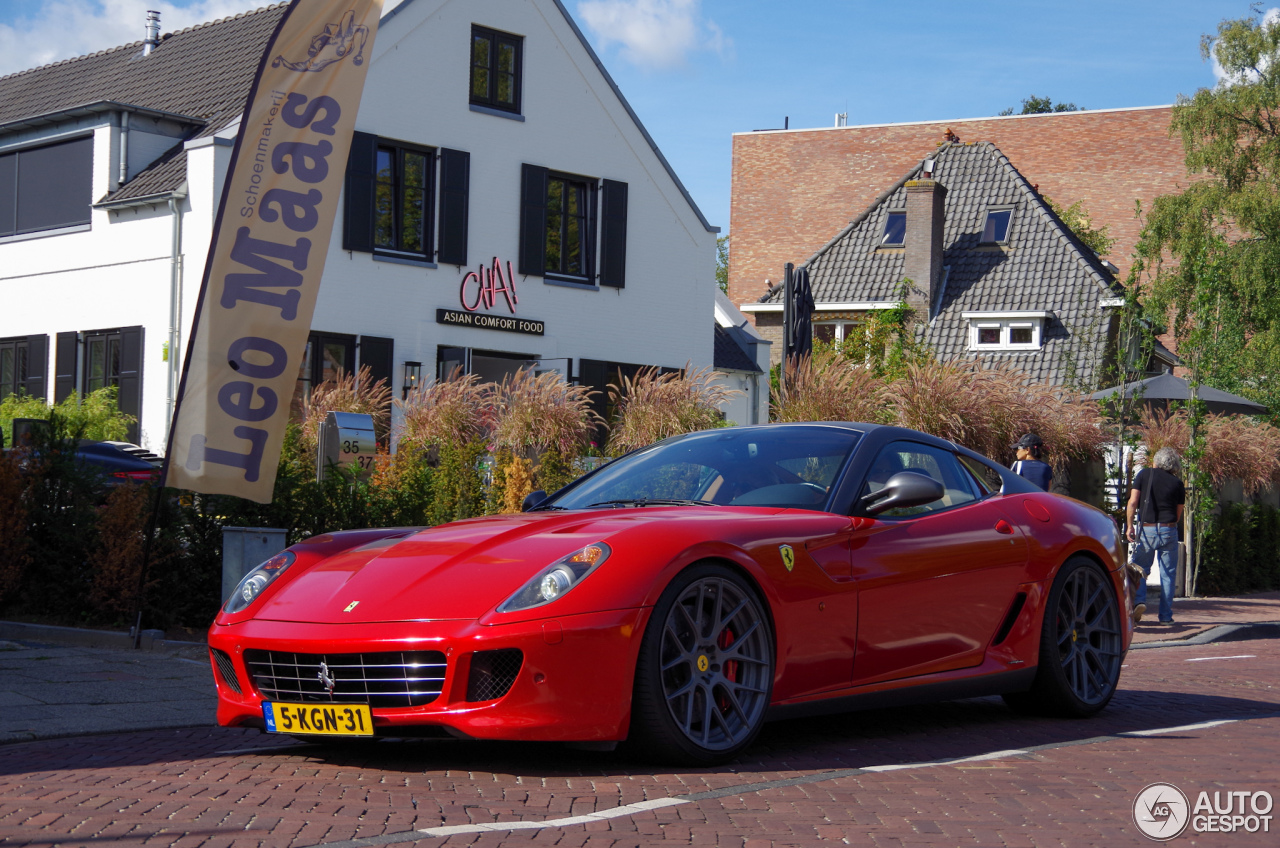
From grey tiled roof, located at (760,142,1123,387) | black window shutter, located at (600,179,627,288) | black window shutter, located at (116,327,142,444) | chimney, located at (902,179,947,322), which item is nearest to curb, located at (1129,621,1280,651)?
black window shutter, located at (600,179,627,288)

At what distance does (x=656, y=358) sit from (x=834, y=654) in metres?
21.9

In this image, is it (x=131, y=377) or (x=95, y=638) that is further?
(x=131, y=377)

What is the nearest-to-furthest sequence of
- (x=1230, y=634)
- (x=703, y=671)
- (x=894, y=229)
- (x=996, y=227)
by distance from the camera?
(x=703, y=671), (x=1230, y=634), (x=996, y=227), (x=894, y=229)

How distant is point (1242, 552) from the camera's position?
19.9 metres

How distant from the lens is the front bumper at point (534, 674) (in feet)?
16.5

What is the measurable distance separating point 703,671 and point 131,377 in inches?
736

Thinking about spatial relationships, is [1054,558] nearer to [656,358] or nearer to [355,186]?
[355,186]

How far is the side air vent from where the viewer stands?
6.70 meters

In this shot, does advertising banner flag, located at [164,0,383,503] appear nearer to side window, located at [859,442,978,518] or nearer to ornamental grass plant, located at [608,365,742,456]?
side window, located at [859,442,978,518]

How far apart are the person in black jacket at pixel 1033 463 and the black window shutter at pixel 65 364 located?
1635 cm

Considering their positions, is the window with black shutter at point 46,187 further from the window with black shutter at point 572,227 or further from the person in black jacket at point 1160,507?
the person in black jacket at point 1160,507

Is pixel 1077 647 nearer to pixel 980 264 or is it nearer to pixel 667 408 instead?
pixel 667 408

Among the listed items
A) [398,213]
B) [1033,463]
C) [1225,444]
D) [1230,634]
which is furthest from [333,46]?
[1225,444]

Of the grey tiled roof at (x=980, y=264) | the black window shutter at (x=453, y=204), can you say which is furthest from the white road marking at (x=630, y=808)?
the grey tiled roof at (x=980, y=264)
